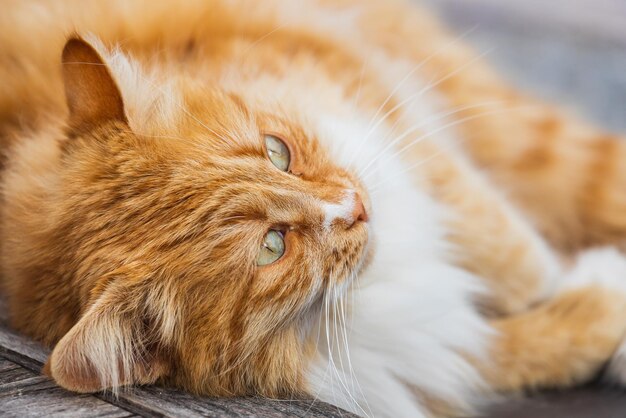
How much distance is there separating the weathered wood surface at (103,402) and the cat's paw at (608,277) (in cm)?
74

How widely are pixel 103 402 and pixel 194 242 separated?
0.98 feet

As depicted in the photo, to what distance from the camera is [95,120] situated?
1412 mm

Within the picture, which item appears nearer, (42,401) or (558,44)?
(42,401)

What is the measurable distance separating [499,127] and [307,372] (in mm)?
1102

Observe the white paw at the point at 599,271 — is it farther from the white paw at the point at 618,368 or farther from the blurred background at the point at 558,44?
the blurred background at the point at 558,44

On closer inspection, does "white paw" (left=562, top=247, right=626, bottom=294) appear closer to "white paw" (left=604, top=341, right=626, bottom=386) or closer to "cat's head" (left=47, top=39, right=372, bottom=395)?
"white paw" (left=604, top=341, right=626, bottom=386)

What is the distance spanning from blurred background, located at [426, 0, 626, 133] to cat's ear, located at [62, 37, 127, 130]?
1513 millimetres

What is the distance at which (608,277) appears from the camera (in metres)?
1.88

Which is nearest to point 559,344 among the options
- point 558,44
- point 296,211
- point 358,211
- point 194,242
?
point 358,211

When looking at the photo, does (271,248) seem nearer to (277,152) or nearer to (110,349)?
(277,152)

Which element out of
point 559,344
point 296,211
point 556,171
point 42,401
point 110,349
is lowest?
point 42,401

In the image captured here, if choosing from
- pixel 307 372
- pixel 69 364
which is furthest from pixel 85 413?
pixel 307 372

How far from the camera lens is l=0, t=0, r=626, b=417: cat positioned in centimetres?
132

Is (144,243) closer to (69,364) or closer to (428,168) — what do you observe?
(69,364)
